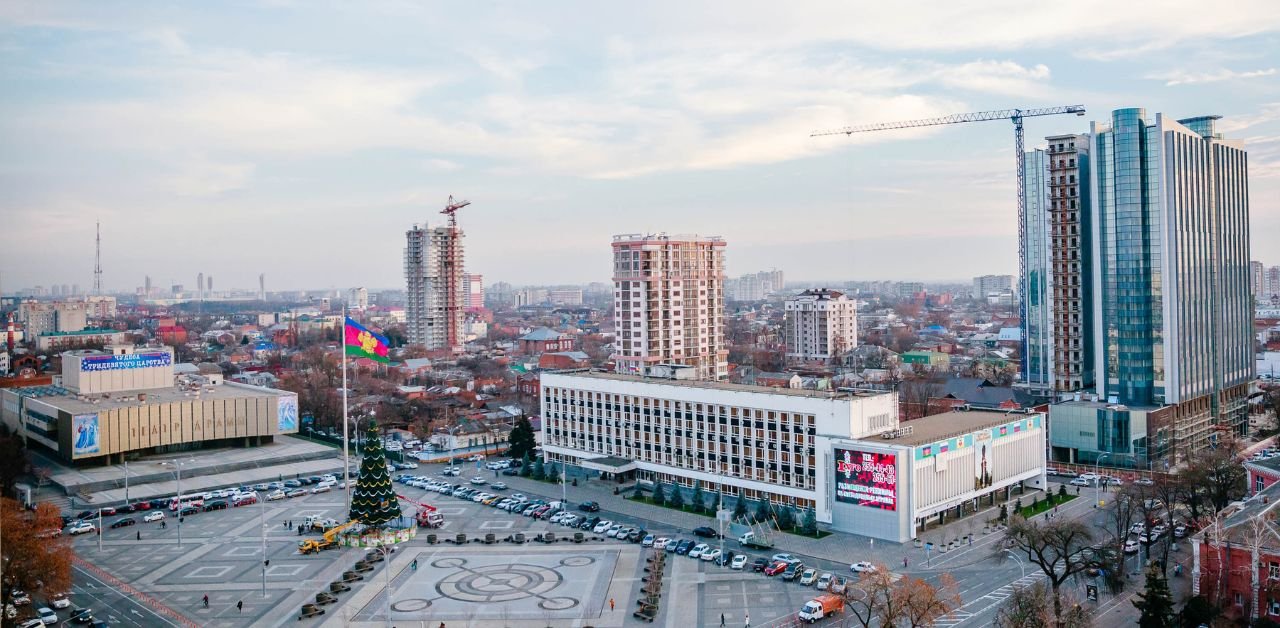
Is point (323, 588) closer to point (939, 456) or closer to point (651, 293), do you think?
point (939, 456)

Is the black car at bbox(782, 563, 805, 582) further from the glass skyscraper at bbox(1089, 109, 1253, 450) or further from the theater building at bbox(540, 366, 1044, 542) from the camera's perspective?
the glass skyscraper at bbox(1089, 109, 1253, 450)

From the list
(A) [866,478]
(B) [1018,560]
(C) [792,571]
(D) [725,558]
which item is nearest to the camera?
(C) [792,571]

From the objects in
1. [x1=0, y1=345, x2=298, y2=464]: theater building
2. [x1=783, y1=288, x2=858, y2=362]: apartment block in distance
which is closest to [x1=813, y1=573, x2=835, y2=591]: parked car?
[x1=0, y1=345, x2=298, y2=464]: theater building

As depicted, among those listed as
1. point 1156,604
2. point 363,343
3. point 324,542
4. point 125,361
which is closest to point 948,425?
point 1156,604

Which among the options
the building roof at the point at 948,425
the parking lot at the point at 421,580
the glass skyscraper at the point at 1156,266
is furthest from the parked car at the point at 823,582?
the glass skyscraper at the point at 1156,266

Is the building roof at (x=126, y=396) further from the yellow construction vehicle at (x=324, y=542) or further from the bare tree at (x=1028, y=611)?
the bare tree at (x=1028, y=611)

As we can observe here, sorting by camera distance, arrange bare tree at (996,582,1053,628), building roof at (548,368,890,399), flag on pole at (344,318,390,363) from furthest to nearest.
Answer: building roof at (548,368,890,399) < flag on pole at (344,318,390,363) < bare tree at (996,582,1053,628)

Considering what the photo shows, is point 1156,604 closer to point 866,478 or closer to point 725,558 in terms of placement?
point 866,478
